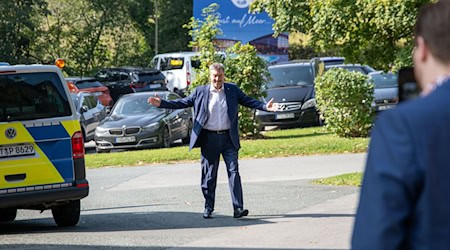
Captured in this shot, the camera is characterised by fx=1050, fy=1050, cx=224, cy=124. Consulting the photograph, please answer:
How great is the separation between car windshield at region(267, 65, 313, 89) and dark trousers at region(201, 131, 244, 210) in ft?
56.3

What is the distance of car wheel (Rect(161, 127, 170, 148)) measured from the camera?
82.3 ft

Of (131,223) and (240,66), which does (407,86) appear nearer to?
(131,223)

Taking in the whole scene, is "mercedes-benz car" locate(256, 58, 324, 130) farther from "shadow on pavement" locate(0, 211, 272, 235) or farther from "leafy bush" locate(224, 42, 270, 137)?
"shadow on pavement" locate(0, 211, 272, 235)

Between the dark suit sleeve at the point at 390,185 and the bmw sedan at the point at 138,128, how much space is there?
22004 mm

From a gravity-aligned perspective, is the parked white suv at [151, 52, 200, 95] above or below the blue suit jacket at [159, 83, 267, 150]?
below

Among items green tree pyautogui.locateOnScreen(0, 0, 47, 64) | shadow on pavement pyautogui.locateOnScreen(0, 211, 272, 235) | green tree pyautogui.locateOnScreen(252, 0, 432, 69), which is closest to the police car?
shadow on pavement pyautogui.locateOnScreen(0, 211, 272, 235)

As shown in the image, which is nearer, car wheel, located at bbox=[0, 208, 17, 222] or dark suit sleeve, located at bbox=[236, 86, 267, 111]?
dark suit sleeve, located at bbox=[236, 86, 267, 111]

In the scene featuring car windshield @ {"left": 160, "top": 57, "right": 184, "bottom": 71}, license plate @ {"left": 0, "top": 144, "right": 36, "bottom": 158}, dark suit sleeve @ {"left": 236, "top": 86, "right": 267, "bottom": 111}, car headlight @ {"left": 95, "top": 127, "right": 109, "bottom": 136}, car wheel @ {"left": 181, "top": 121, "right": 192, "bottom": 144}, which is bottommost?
car wheel @ {"left": 181, "top": 121, "right": 192, "bottom": 144}

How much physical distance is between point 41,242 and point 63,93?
1928mm

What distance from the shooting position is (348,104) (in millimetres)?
23422

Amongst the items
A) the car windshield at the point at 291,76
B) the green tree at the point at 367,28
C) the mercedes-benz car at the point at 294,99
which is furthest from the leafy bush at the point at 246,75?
the green tree at the point at 367,28

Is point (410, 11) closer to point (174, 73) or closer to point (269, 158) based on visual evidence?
point (269, 158)

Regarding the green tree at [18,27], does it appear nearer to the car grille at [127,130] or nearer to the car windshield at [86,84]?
the car windshield at [86,84]

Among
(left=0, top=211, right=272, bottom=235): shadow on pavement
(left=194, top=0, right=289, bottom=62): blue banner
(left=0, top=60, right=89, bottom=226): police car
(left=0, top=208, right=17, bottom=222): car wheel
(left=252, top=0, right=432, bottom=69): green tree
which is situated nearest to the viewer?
(left=0, top=60, right=89, bottom=226): police car
